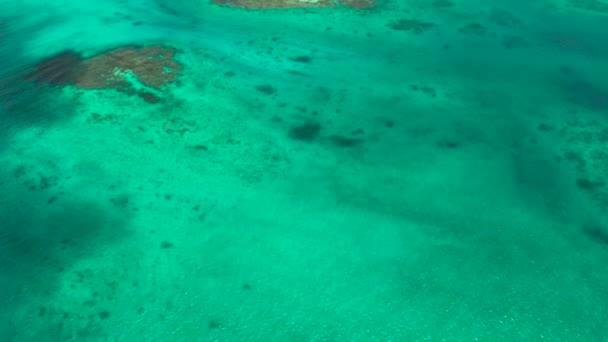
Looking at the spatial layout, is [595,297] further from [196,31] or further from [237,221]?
[196,31]

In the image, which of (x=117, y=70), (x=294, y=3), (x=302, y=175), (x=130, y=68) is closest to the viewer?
(x=302, y=175)

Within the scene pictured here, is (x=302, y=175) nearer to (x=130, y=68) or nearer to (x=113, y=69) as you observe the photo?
(x=130, y=68)

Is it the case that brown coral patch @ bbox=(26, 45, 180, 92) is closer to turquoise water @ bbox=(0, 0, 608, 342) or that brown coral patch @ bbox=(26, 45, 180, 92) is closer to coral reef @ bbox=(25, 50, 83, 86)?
coral reef @ bbox=(25, 50, 83, 86)

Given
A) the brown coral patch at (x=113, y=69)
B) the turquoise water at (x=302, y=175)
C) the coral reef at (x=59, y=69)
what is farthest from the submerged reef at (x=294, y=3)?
the coral reef at (x=59, y=69)

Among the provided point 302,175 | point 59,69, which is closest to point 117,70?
point 59,69

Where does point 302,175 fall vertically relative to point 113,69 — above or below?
below

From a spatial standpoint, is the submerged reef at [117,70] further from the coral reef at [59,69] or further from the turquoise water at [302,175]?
the turquoise water at [302,175]

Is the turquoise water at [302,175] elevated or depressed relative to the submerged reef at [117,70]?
depressed
